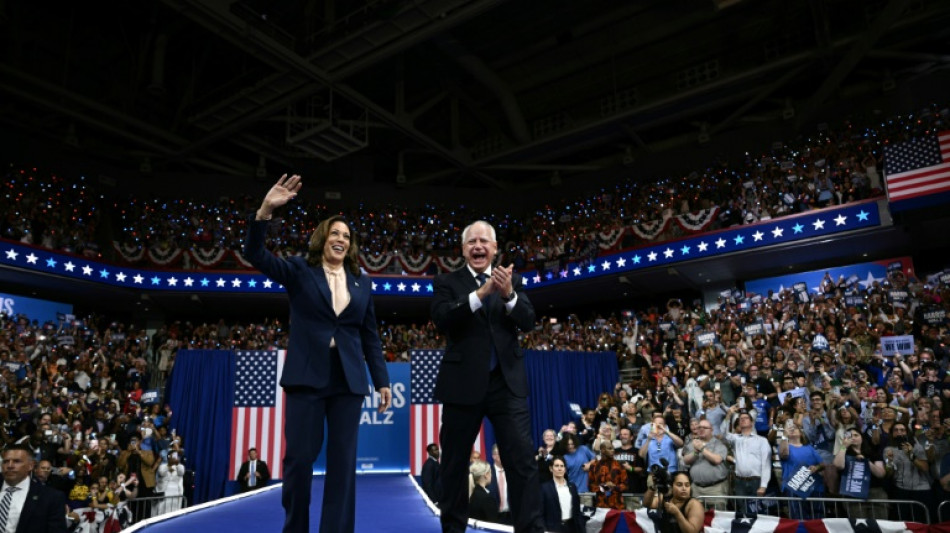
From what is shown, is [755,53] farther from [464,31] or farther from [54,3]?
Result: [54,3]

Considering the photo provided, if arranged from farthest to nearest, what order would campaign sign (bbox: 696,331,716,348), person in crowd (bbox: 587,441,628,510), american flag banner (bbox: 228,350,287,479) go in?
american flag banner (bbox: 228,350,287,479)
campaign sign (bbox: 696,331,716,348)
person in crowd (bbox: 587,441,628,510)

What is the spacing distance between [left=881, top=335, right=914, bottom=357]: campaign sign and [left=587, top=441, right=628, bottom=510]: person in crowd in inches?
203

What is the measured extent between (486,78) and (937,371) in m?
15.5

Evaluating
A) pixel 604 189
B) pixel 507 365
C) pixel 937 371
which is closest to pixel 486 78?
pixel 604 189

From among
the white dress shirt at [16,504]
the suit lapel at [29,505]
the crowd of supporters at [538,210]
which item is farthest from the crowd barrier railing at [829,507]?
the crowd of supporters at [538,210]

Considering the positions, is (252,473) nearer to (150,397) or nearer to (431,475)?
(150,397)

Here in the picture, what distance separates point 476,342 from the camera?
3.25 m

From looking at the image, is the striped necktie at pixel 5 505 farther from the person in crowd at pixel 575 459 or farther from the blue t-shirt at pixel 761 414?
the blue t-shirt at pixel 761 414

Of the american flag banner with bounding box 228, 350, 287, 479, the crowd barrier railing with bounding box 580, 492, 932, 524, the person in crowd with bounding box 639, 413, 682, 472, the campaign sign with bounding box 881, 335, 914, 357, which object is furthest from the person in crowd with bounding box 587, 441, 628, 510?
the american flag banner with bounding box 228, 350, 287, 479

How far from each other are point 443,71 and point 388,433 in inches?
473

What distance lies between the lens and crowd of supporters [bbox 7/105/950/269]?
675 inches

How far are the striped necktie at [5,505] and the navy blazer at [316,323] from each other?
155 inches

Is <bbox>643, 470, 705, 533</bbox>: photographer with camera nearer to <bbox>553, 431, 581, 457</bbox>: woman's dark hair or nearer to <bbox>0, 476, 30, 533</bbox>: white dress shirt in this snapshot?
<bbox>553, 431, 581, 457</bbox>: woman's dark hair

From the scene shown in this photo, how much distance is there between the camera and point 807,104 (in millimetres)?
20297
